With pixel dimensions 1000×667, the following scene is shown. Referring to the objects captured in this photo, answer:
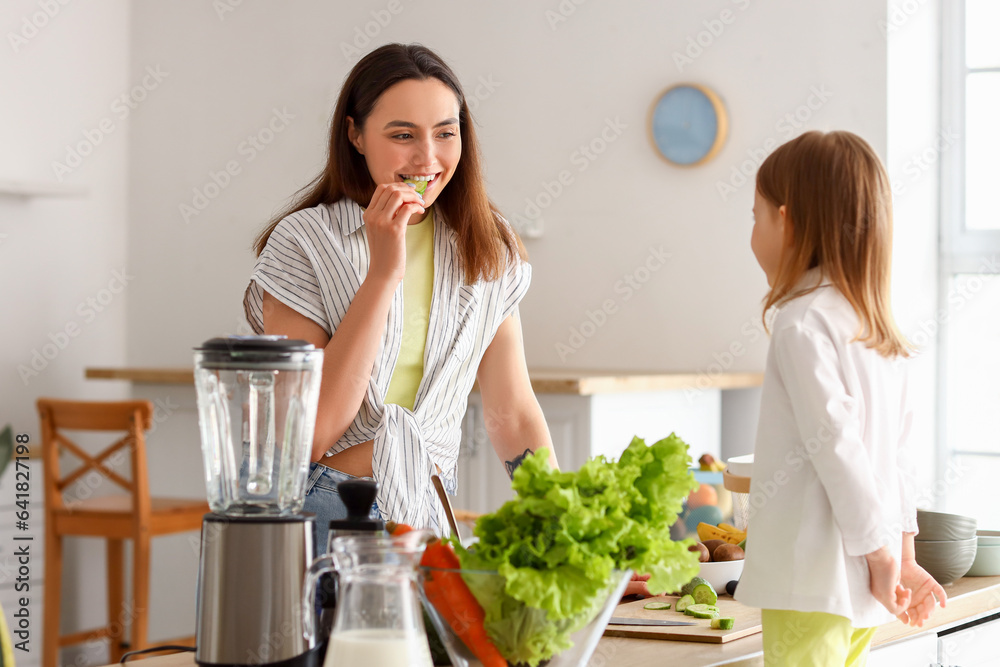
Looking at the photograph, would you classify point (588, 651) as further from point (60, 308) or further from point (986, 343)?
point (60, 308)

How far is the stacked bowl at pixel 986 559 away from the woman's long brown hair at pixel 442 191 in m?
0.81

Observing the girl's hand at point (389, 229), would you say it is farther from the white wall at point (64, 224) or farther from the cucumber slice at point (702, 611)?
the white wall at point (64, 224)

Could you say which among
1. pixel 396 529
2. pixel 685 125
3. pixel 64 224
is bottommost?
pixel 396 529

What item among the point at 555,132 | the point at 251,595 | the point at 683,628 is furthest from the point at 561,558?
the point at 555,132

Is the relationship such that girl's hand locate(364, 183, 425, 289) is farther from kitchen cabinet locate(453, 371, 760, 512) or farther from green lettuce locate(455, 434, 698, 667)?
kitchen cabinet locate(453, 371, 760, 512)

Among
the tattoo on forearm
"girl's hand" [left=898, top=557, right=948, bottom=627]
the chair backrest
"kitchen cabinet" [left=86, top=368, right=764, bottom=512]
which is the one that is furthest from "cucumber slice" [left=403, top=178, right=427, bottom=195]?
the chair backrest

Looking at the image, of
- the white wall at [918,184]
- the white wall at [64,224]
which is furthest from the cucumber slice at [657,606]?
the white wall at [64,224]

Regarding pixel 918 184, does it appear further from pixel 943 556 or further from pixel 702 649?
pixel 702 649

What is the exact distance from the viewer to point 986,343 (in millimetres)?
3107

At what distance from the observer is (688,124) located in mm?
3363

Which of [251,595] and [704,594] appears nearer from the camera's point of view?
[251,595]

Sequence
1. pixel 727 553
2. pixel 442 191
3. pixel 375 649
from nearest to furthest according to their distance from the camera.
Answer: pixel 375 649
pixel 727 553
pixel 442 191

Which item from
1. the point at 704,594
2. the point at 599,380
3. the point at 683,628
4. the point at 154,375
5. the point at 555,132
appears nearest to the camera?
the point at 683,628

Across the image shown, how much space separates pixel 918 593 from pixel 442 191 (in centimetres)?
80
